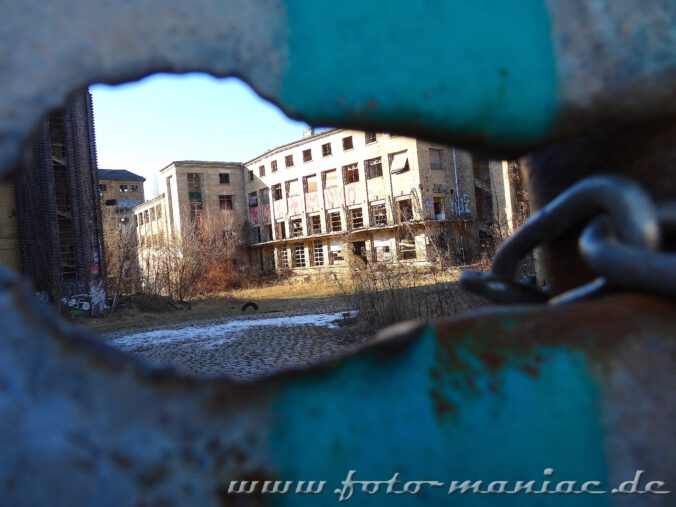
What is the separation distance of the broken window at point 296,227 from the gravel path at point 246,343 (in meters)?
23.3

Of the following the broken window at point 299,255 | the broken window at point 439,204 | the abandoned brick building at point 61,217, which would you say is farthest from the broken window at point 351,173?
the abandoned brick building at point 61,217

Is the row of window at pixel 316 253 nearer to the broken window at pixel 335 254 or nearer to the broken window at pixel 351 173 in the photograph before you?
the broken window at pixel 335 254

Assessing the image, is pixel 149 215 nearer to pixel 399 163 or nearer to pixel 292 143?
pixel 292 143

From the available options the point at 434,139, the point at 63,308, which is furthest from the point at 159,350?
the point at 434,139

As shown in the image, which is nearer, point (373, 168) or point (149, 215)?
point (373, 168)

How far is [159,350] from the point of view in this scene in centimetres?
1009

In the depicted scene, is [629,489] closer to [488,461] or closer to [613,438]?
[613,438]

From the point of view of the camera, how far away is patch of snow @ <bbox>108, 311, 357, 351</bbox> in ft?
36.4

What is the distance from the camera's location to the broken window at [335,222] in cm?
3503

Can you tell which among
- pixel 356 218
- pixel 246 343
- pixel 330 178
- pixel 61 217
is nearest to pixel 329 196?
pixel 330 178

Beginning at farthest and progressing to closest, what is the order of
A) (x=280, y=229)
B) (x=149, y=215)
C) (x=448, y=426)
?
(x=149, y=215)
(x=280, y=229)
(x=448, y=426)

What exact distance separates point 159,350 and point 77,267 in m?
9.83

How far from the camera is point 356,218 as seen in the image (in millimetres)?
34000

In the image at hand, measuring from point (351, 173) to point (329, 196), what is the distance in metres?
2.34
